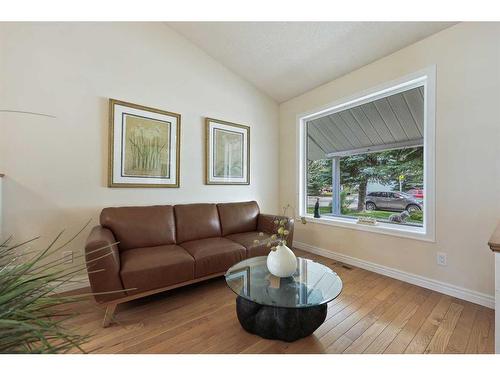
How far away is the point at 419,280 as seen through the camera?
2148 mm

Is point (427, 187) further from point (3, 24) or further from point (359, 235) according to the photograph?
point (3, 24)

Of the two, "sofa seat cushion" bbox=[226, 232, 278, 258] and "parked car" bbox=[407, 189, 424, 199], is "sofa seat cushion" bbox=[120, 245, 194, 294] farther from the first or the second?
"parked car" bbox=[407, 189, 424, 199]

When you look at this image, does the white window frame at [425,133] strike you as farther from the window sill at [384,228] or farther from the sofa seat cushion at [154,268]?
the sofa seat cushion at [154,268]

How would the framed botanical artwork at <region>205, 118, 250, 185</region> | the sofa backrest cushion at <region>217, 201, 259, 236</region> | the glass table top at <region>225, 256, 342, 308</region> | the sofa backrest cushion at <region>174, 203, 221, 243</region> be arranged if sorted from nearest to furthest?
1. the glass table top at <region>225, 256, 342, 308</region>
2. the sofa backrest cushion at <region>174, 203, 221, 243</region>
3. the sofa backrest cushion at <region>217, 201, 259, 236</region>
4. the framed botanical artwork at <region>205, 118, 250, 185</region>

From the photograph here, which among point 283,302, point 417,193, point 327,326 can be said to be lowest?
point 327,326

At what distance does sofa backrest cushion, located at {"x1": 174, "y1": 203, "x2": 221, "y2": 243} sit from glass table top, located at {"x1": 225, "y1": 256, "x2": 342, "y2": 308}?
2.84ft

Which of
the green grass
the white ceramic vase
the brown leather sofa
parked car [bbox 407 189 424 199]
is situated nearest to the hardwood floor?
the brown leather sofa

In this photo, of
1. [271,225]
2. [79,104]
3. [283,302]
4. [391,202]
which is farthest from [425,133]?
[79,104]

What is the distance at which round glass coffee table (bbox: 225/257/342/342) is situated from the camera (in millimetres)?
1323

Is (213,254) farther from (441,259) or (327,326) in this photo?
(441,259)

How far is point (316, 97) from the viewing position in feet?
10.3

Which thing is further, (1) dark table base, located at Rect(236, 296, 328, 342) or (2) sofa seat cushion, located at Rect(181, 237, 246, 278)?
(2) sofa seat cushion, located at Rect(181, 237, 246, 278)

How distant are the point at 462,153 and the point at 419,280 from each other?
129 centimetres
